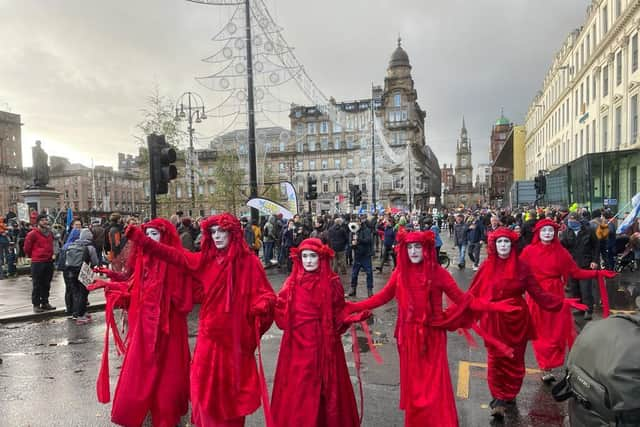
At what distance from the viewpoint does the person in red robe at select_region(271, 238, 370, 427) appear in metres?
3.50

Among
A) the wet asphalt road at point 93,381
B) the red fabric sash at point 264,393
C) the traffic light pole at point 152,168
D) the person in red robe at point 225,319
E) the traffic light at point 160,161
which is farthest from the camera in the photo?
the traffic light at point 160,161

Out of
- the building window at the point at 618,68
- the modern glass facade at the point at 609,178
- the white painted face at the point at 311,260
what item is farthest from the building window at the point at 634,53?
the white painted face at the point at 311,260

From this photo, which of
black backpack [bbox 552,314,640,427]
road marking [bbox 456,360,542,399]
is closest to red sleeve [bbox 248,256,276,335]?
black backpack [bbox 552,314,640,427]

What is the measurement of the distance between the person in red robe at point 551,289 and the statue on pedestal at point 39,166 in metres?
20.9

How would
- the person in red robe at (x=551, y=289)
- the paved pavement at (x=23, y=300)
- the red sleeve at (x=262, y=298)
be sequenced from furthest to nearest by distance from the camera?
the paved pavement at (x=23, y=300) < the person in red robe at (x=551, y=289) < the red sleeve at (x=262, y=298)

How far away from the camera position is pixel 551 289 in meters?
5.50

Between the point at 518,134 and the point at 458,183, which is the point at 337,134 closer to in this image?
the point at 518,134

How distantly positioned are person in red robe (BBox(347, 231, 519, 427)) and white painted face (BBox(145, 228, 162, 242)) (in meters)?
1.94

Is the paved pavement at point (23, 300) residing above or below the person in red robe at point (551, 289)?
below

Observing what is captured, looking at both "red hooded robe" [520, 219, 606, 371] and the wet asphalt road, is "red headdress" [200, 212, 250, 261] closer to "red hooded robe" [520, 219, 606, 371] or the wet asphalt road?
the wet asphalt road

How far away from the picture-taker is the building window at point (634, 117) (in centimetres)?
2373

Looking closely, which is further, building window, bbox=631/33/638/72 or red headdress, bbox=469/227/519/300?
building window, bbox=631/33/638/72

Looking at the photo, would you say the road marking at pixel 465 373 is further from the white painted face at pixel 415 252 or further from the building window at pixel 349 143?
the building window at pixel 349 143

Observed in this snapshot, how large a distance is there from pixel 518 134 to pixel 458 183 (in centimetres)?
7735
